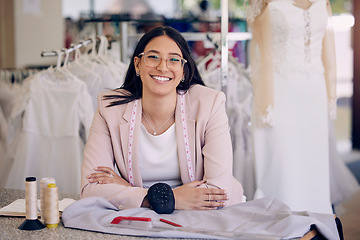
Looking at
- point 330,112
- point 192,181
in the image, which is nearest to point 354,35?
point 330,112

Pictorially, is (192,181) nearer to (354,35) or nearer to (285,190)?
(285,190)

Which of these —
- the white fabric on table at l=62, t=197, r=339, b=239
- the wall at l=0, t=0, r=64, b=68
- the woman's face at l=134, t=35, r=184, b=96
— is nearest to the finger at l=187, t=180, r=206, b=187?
the white fabric on table at l=62, t=197, r=339, b=239

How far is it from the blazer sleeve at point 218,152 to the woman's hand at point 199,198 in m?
0.10

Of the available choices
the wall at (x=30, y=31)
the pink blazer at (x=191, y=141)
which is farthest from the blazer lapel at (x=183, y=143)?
the wall at (x=30, y=31)

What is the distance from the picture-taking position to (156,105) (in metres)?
2.61

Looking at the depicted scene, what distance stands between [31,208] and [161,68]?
2.96 feet

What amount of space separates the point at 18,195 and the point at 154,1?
337 inches

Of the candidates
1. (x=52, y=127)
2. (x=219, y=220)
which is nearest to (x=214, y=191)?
(x=219, y=220)

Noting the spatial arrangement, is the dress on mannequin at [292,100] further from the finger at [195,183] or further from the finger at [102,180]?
the finger at [102,180]

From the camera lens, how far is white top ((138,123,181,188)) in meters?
2.56

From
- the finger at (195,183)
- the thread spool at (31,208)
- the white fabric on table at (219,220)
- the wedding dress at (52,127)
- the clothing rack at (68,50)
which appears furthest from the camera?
the wedding dress at (52,127)

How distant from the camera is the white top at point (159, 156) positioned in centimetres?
256

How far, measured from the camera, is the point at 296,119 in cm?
379

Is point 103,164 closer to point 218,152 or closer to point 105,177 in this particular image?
point 105,177
